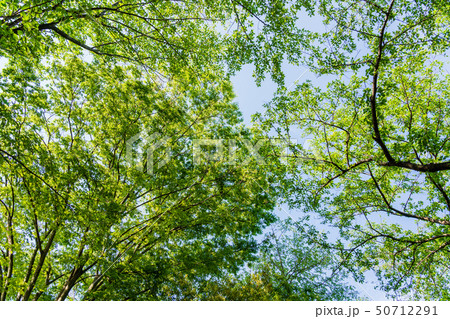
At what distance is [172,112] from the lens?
26.3 feet

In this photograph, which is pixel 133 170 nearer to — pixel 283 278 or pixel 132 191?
pixel 132 191

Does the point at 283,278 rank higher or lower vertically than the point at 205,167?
lower

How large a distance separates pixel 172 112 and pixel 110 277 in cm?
501

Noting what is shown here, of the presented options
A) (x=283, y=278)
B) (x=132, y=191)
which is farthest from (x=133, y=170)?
(x=283, y=278)

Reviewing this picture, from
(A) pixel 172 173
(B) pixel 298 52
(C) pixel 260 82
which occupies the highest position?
(B) pixel 298 52

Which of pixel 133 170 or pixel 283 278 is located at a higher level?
pixel 133 170

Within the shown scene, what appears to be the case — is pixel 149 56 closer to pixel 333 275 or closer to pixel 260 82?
pixel 260 82

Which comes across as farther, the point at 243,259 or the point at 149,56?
the point at 243,259

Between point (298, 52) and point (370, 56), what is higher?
point (298, 52)

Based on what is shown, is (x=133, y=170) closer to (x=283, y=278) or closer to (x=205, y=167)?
(x=205, y=167)

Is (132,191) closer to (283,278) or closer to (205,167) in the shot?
(205,167)
